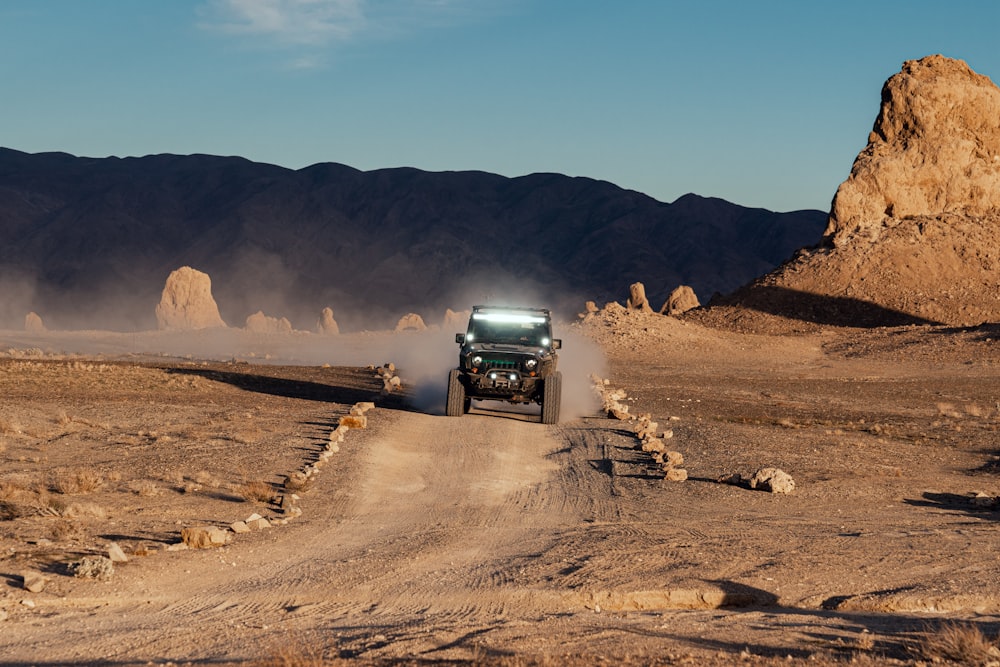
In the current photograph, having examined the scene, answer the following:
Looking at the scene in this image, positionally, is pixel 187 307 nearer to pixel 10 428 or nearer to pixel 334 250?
pixel 10 428

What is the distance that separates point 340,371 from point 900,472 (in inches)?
1301

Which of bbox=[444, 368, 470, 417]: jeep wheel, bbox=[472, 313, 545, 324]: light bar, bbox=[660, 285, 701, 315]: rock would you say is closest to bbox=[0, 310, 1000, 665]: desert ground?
bbox=[444, 368, 470, 417]: jeep wheel

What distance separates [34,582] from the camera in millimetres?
10156

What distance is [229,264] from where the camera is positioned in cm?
16775

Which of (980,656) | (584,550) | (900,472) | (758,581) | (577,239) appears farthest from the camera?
(577,239)

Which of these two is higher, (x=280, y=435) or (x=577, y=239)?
(x=577, y=239)

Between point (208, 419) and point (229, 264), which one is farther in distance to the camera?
point (229, 264)

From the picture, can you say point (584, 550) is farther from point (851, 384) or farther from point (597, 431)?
point (851, 384)

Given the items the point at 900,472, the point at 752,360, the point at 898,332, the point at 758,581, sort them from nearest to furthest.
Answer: the point at 758,581 → the point at 900,472 → the point at 752,360 → the point at 898,332

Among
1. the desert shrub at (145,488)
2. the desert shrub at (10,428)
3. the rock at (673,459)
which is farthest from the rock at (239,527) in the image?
the desert shrub at (10,428)

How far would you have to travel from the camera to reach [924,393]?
131 feet

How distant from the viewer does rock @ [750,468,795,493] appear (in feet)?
53.8

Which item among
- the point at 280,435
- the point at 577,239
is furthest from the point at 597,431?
the point at 577,239

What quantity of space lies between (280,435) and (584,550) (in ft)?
36.0
